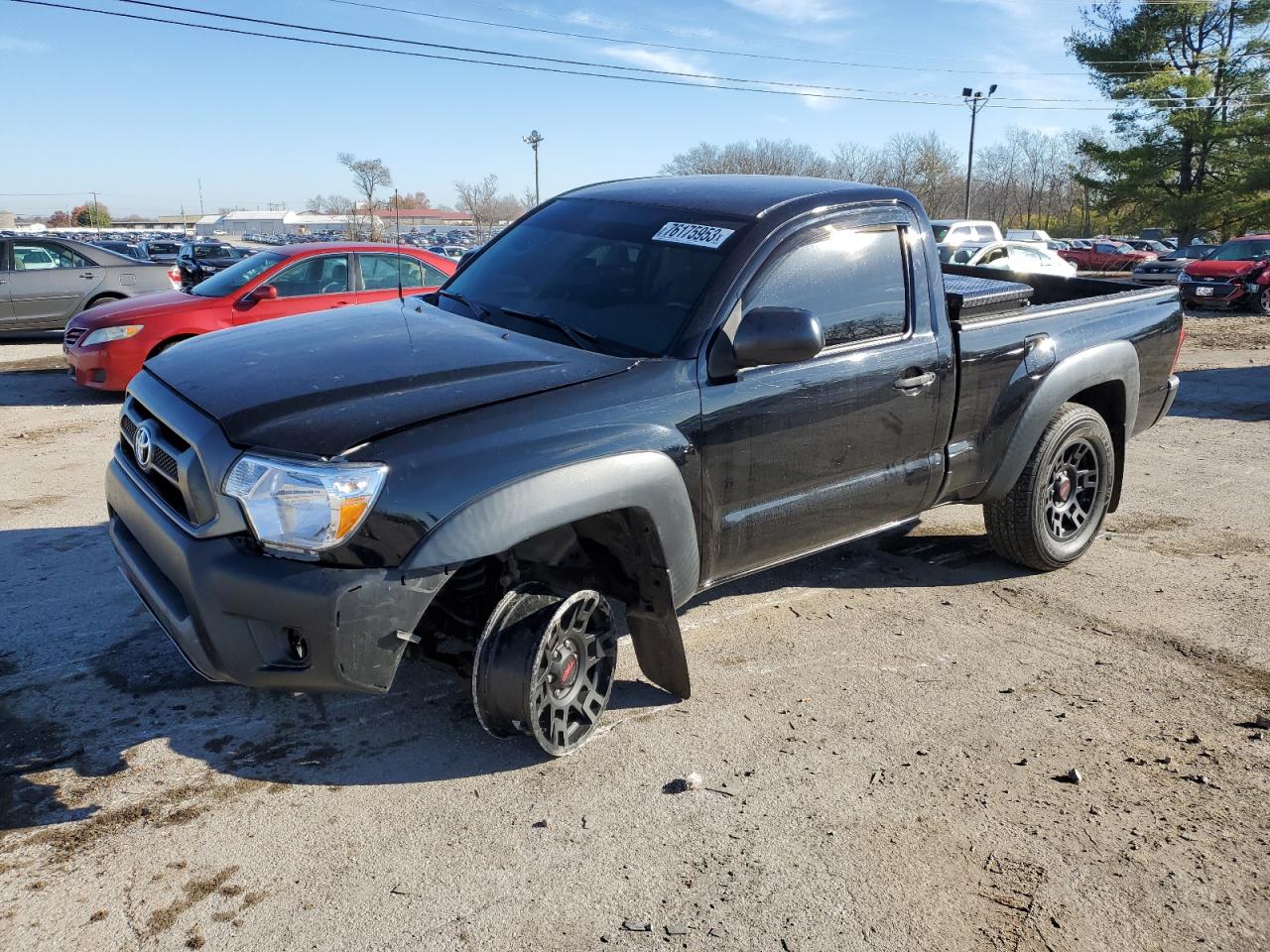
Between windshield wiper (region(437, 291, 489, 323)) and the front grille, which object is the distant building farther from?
the front grille

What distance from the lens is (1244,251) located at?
68.6ft

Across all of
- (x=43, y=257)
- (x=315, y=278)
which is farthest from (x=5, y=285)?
(x=315, y=278)

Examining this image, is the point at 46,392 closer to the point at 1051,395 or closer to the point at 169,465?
the point at 169,465

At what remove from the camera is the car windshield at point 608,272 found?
3723 millimetres

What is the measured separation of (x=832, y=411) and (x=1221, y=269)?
19.6 meters

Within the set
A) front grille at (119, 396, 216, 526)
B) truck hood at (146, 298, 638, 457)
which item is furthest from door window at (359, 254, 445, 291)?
front grille at (119, 396, 216, 526)

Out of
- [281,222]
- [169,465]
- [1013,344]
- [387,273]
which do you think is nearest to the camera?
[169,465]

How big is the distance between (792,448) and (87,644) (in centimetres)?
300

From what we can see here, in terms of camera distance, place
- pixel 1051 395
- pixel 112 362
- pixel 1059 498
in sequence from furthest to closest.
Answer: pixel 112 362, pixel 1059 498, pixel 1051 395

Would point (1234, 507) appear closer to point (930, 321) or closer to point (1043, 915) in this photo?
point (930, 321)

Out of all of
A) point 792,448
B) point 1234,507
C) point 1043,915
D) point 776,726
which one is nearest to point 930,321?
point 792,448

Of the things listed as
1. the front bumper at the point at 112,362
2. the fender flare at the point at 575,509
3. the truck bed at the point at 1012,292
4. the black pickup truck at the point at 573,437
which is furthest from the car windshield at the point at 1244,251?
the fender flare at the point at 575,509

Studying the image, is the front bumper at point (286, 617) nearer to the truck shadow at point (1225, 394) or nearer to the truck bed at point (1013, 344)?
the truck bed at point (1013, 344)

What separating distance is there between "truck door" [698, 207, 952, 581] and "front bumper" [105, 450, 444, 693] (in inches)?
48.5
